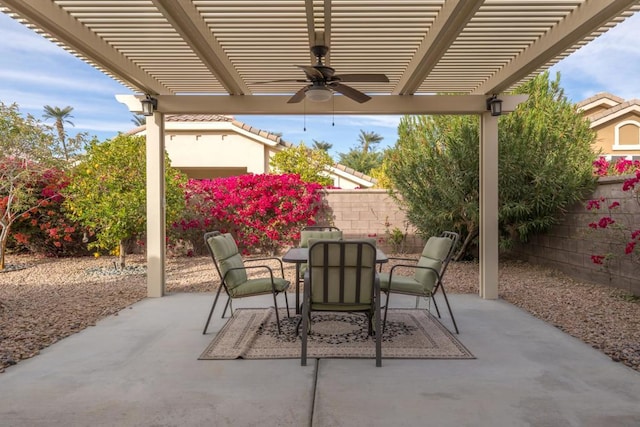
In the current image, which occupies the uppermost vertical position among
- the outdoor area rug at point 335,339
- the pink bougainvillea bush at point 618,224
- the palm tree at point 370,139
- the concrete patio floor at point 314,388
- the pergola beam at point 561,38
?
the palm tree at point 370,139

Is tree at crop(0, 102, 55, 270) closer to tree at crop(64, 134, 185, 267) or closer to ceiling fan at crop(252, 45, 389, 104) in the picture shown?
tree at crop(64, 134, 185, 267)

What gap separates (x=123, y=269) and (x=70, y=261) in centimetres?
182

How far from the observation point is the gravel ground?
3.99 meters

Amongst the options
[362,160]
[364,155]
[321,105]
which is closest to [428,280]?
[321,105]

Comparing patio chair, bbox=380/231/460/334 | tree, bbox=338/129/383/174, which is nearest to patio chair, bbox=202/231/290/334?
patio chair, bbox=380/231/460/334

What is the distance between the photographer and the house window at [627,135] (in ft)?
45.8

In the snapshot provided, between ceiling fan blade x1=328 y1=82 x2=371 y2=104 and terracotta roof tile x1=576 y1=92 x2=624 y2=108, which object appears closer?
ceiling fan blade x1=328 y1=82 x2=371 y2=104

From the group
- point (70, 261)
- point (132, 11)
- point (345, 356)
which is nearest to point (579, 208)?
point (345, 356)

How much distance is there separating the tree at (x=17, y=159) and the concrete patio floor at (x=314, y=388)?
5.41 m

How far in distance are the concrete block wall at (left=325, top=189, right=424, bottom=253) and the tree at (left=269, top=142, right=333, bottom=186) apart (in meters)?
4.44

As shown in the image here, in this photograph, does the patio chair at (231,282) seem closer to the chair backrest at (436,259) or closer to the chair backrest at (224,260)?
the chair backrest at (224,260)

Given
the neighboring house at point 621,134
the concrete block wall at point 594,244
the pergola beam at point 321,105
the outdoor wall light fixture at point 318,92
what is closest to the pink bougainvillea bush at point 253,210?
the pergola beam at point 321,105

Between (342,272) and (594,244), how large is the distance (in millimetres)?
4860

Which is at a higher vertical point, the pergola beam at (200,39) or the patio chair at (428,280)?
the pergola beam at (200,39)
